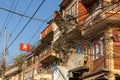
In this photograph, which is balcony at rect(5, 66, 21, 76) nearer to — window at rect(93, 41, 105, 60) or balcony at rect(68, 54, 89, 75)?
balcony at rect(68, 54, 89, 75)

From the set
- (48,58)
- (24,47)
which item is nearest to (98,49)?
(24,47)

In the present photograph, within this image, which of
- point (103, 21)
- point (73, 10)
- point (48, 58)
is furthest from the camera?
point (48, 58)

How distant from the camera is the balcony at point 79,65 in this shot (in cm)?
2519

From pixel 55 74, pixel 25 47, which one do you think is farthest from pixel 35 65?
pixel 55 74

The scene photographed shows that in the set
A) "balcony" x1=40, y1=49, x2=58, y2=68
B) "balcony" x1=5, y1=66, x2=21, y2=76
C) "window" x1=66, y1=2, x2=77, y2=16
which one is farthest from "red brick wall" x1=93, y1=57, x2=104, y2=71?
"balcony" x1=5, y1=66, x2=21, y2=76

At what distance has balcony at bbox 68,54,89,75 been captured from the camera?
82.6ft

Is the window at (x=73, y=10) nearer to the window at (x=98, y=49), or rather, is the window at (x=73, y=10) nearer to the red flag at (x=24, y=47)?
the red flag at (x=24, y=47)

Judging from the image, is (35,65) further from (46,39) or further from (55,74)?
(55,74)

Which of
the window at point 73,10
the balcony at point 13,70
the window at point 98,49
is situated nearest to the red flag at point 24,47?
the window at point 73,10

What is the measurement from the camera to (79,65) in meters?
25.5

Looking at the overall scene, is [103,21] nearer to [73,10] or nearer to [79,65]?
[79,65]

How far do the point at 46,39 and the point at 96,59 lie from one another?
516 inches

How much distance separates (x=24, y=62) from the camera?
46375mm

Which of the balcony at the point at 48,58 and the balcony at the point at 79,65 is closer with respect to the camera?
the balcony at the point at 79,65
